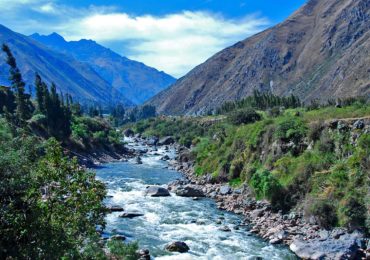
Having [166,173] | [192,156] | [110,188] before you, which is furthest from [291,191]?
[192,156]

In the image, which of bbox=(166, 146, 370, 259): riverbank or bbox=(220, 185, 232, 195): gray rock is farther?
bbox=(220, 185, 232, 195): gray rock

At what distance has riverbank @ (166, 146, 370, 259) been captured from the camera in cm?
2775

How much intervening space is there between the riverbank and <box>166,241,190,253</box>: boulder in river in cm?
691

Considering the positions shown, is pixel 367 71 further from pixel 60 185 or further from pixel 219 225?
pixel 60 185

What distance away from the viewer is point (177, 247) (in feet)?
98.1

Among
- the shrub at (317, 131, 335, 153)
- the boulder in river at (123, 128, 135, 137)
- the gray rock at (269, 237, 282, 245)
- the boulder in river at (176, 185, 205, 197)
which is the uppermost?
the shrub at (317, 131, 335, 153)

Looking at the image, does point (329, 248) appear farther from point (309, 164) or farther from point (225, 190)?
point (225, 190)

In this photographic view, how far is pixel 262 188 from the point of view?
137 ft

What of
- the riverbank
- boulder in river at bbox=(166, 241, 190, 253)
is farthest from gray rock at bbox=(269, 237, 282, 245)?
boulder in river at bbox=(166, 241, 190, 253)

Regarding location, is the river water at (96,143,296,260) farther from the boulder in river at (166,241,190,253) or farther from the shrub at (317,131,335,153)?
the shrub at (317,131,335,153)

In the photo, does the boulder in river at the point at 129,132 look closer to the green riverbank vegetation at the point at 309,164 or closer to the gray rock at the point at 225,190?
the green riverbank vegetation at the point at 309,164

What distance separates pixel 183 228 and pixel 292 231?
932cm

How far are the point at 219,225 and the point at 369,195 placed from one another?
42.1 feet

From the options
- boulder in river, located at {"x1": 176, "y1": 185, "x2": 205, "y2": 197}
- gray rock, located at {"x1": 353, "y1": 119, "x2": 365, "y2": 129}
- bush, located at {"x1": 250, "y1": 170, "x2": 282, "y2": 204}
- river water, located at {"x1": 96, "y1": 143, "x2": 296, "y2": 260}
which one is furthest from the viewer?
boulder in river, located at {"x1": 176, "y1": 185, "x2": 205, "y2": 197}
